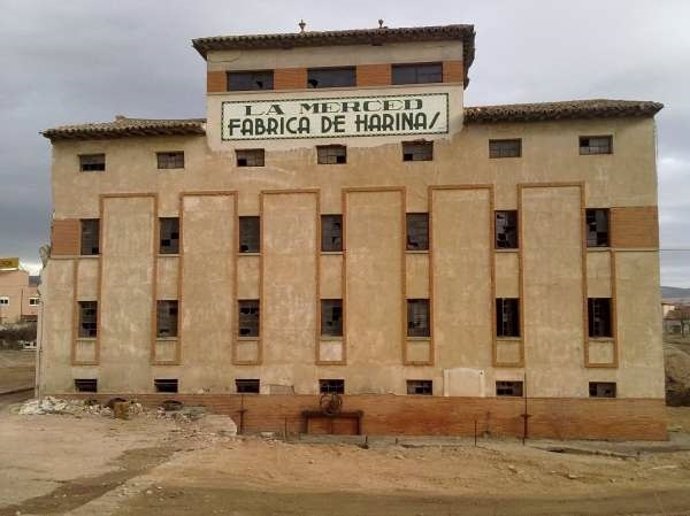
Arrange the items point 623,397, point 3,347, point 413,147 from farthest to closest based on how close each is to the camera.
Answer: point 3,347 → point 413,147 → point 623,397

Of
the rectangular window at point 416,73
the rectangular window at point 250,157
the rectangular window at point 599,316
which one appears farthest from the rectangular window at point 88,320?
the rectangular window at point 599,316

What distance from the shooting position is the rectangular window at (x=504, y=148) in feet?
84.9

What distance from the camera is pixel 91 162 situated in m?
27.7

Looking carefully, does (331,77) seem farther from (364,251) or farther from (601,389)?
(601,389)

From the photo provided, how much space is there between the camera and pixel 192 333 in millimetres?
26391

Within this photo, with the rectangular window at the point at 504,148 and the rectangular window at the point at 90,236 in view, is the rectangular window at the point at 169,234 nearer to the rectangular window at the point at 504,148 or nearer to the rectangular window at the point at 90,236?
the rectangular window at the point at 90,236

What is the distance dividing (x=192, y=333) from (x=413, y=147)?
10.6 metres

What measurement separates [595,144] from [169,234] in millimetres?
15924

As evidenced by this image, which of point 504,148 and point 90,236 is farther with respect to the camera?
point 90,236

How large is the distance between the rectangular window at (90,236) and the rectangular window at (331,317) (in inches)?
356

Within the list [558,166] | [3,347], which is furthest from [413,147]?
[3,347]

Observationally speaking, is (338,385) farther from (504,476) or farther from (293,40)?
(293,40)

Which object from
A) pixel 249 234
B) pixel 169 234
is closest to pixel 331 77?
pixel 249 234

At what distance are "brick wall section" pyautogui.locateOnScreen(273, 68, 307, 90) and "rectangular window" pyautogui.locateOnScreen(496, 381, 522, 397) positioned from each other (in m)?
13.0
